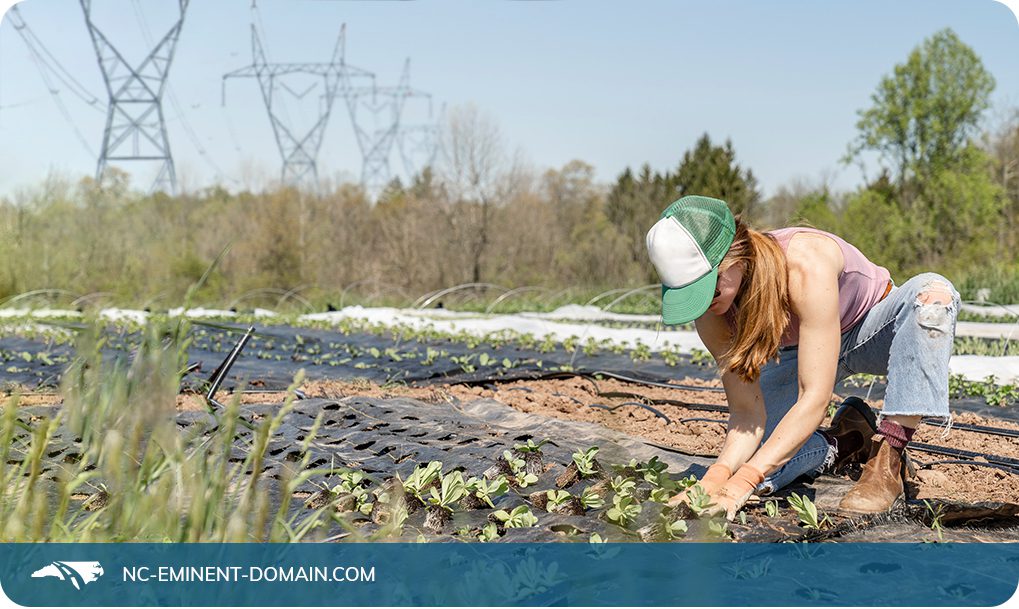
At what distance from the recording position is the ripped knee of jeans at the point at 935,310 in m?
2.23

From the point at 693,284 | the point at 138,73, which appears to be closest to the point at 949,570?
Result: the point at 693,284

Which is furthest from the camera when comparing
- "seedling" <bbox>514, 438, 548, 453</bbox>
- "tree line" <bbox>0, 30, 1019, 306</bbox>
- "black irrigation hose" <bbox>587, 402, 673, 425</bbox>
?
"tree line" <bbox>0, 30, 1019, 306</bbox>

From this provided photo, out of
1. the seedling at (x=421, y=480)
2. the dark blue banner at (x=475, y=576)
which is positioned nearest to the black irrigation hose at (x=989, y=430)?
the dark blue banner at (x=475, y=576)

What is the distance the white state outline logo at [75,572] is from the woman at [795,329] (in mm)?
1362

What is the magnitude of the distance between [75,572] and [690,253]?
1520 millimetres

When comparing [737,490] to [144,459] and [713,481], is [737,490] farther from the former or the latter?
[144,459]

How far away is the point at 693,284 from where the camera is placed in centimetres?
204

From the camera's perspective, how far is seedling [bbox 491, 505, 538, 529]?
203 cm

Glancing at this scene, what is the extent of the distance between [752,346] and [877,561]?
Answer: 0.58 meters

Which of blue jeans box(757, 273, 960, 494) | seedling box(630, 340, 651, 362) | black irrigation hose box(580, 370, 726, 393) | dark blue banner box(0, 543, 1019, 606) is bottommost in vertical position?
dark blue banner box(0, 543, 1019, 606)

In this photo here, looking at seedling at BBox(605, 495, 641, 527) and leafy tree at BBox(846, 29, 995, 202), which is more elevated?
leafy tree at BBox(846, 29, 995, 202)

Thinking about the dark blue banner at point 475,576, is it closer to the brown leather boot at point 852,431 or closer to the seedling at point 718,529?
the seedling at point 718,529

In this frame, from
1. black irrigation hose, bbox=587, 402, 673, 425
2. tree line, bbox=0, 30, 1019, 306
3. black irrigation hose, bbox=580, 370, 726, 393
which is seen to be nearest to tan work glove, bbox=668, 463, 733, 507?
black irrigation hose, bbox=587, 402, 673, 425

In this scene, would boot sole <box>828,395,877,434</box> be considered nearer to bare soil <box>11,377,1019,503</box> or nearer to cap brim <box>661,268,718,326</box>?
bare soil <box>11,377,1019,503</box>
